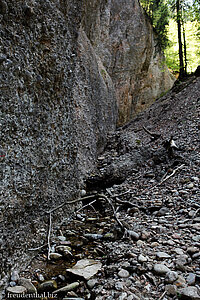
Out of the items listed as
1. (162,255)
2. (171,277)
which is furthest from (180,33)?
(171,277)

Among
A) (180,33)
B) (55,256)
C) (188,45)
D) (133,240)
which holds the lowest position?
(55,256)

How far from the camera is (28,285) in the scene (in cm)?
233

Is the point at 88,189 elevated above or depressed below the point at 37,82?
below

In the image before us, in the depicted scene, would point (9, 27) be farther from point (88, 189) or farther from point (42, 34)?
point (88, 189)

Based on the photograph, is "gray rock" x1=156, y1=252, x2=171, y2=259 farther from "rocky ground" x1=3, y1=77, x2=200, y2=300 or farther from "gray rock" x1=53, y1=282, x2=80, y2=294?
"gray rock" x1=53, y1=282, x2=80, y2=294

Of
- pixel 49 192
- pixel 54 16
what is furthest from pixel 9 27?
pixel 49 192

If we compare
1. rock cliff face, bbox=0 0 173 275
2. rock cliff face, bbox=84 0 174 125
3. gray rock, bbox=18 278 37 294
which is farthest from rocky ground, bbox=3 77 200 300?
rock cliff face, bbox=84 0 174 125

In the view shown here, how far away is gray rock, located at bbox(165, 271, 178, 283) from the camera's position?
80.5 inches

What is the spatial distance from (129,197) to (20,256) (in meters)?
2.62

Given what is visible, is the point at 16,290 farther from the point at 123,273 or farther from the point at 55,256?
the point at 123,273

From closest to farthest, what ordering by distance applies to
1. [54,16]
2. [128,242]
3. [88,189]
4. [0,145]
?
[0,145]
[128,242]
[54,16]
[88,189]

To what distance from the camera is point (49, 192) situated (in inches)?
138

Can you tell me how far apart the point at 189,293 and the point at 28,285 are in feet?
5.16

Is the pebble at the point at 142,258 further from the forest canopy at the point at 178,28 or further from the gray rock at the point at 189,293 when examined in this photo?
the forest canopy at the point at 178,28
